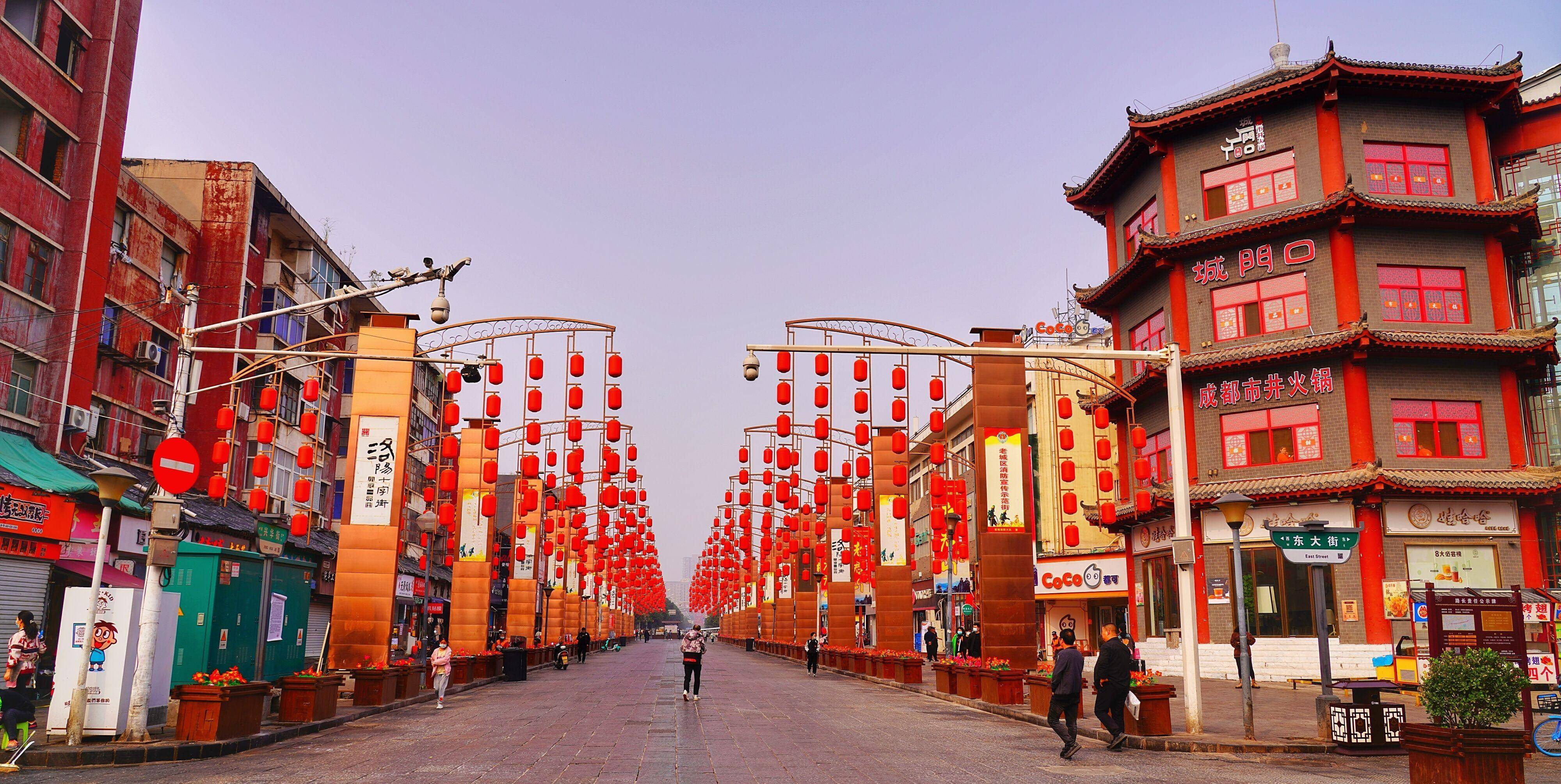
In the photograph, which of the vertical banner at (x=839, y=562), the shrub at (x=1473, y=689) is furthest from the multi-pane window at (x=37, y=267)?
the shrub at (x=1473, y=689)

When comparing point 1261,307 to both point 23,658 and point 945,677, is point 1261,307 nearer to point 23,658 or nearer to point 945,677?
point 945,677

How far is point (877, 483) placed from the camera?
133 ft

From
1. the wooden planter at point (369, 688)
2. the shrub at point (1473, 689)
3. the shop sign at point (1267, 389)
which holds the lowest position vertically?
the wooden planter at point (369, 688)

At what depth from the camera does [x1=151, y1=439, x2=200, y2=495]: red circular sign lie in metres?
15.2

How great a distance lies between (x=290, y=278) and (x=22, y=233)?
18.2 m

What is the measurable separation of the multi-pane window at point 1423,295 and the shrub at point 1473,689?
73.6ft

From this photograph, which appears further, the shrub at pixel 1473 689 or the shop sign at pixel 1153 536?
the shop sign at pixel 1153 536

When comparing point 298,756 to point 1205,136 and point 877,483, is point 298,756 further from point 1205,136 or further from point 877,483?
point 1205,136

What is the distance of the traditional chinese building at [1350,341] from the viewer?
30406 mm

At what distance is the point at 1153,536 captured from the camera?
37000 millimetres

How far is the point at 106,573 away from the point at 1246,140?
3375cm

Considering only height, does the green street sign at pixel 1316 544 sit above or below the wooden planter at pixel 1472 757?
above

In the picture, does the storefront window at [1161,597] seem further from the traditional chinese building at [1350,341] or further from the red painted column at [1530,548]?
the red painted column at [1530,548]

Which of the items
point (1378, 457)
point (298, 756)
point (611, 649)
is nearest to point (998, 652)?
point (1378, 457)
